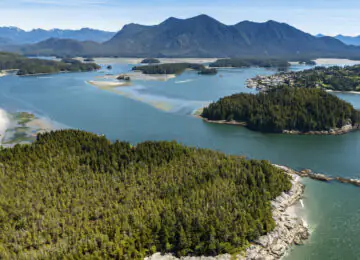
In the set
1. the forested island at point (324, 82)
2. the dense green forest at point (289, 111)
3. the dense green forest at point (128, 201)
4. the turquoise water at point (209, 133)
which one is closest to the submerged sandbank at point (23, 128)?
the turquoise water at point (209, 133)

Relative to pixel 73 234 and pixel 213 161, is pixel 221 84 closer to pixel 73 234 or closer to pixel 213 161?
pixel 213 161

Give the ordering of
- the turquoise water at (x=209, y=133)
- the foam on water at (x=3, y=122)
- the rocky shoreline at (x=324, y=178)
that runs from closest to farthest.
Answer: the turquoise water at (x=209, y=133)
the rocky shoreline at (x=324, y=178)
the foam on water at (x=3, y=122)

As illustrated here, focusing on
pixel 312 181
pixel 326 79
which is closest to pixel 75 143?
pixel 312 181

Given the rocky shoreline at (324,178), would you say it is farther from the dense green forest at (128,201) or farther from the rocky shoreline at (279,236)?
the rocky shoreline at (279,236)

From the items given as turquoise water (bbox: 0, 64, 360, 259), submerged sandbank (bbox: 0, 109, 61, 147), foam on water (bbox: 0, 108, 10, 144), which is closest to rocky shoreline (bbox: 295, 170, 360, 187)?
turquoise water (bbox: 0, 64, 360, 259)

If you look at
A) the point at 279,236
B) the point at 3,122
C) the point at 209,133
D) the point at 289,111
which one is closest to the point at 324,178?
the point at 279,236

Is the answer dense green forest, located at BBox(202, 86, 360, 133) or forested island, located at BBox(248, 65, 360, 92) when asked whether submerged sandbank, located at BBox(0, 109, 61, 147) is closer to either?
dense green forest, located at BBox(202, 86, 360, 133)

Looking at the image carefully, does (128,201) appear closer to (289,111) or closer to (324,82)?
(289,111)
